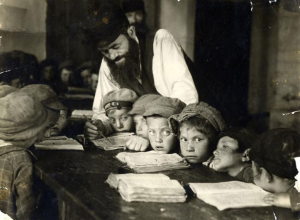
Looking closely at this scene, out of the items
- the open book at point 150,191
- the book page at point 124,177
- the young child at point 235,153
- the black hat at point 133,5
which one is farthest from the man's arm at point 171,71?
the open book at point 150,191

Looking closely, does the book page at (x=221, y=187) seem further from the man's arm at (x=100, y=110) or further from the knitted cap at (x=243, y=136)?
the man's arm at (x=100, y=110)

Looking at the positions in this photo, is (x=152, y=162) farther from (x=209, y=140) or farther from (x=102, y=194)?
(x=102, y=194)

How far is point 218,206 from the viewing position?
1.96 metres

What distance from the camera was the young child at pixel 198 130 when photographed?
2773 millimetres

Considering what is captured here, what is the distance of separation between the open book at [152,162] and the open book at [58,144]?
0.46 meters

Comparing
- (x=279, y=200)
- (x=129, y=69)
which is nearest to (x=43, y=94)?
(x=129, y=69)

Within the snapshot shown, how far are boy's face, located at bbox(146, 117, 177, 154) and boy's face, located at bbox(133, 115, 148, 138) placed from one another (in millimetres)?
162

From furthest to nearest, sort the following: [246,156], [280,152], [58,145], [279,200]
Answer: [58,145] → [246,156] → [280,152] → [279,200]

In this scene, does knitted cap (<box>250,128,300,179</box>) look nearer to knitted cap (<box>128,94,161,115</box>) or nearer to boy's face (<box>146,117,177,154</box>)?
boy's face (<box>146,117,177,154</box>)

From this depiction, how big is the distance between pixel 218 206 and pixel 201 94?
1291mm

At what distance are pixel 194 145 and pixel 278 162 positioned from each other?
0.69 meters

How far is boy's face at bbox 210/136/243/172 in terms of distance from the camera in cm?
259

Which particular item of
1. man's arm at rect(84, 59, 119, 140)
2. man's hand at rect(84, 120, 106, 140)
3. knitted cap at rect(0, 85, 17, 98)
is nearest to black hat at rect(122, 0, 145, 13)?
man's arm at rect(84, 59, 119, 140)

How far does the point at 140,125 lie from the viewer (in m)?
3.24
